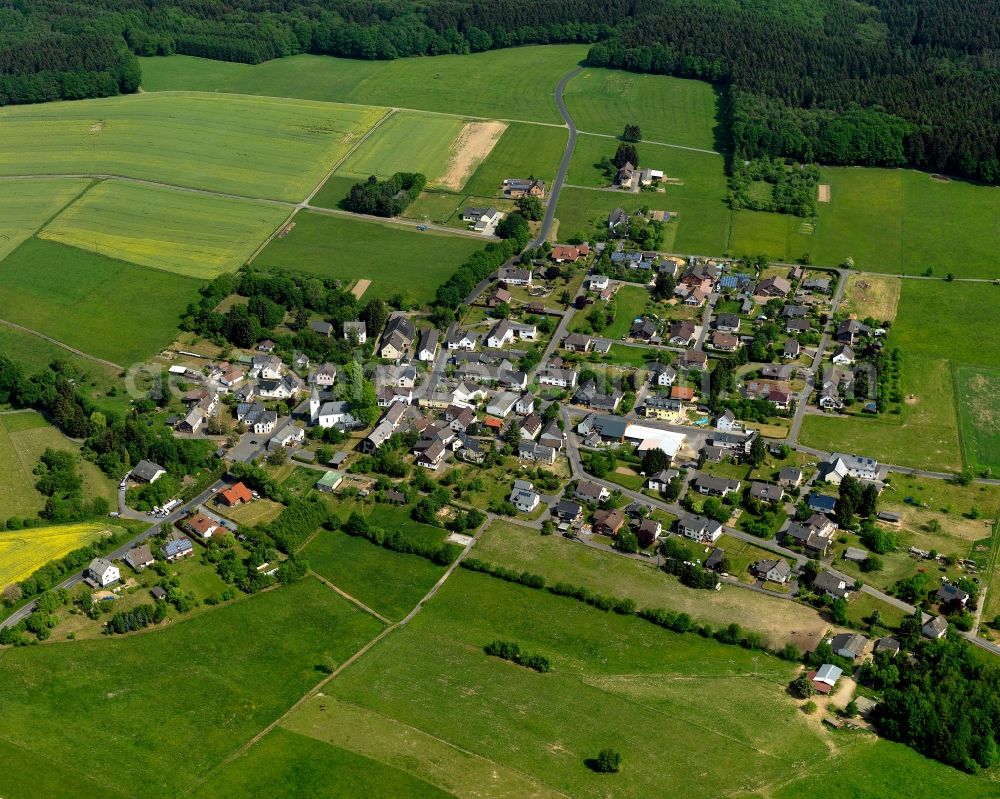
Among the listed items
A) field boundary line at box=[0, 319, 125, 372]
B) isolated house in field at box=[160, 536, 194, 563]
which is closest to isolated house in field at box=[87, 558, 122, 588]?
isolated house in field at box=[160, 536, 194, 563]

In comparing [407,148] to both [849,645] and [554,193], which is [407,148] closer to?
[554,193]

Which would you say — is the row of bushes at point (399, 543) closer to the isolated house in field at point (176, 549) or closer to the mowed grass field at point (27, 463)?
the isolated house in field at point (176, 549)

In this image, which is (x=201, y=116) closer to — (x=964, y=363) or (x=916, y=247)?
(x=916, y=247)

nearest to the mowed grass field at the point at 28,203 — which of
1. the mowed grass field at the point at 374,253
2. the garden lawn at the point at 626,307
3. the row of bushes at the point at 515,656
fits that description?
the mowed grass field at the point at 374,253

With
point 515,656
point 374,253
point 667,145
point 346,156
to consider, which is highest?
point 667,145

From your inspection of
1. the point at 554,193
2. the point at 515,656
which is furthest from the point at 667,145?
the point at 515,656

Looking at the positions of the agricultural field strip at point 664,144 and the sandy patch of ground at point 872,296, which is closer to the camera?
the sandy patch of ground at point 872,296

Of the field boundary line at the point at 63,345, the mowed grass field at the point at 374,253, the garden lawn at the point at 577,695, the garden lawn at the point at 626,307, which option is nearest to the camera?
the garden lawn at the point at 577,695
